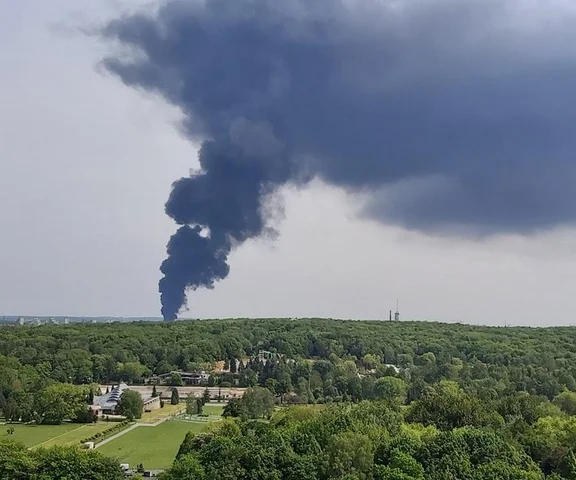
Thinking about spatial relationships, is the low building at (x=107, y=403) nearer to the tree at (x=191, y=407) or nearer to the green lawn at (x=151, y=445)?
the tree at (x=191, y=407)

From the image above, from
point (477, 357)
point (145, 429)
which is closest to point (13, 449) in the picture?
point (145, 429)

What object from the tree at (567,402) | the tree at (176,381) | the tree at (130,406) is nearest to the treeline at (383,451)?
the tree at (567,402)

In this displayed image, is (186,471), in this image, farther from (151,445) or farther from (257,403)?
(257,403)

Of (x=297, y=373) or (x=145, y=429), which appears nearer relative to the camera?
(x=145, y=429)

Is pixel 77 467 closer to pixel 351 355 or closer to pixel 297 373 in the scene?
pixel 297 373

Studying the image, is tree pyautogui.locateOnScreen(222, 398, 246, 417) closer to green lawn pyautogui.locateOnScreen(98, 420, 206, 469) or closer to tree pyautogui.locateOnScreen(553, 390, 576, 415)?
green lawn pyautogui.locateOnScreen(98, 420, 206, 469)

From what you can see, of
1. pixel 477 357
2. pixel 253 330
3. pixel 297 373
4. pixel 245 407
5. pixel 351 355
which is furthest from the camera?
pixel 253 330

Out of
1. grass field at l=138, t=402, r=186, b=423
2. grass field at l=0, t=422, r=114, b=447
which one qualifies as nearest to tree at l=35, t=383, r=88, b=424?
grass field at l=0, t=422, r=114, b=447
